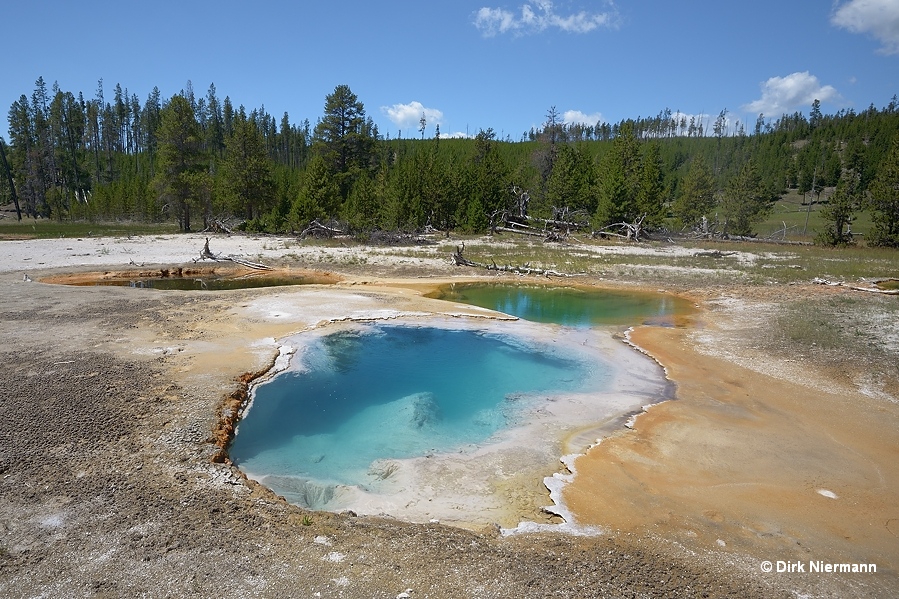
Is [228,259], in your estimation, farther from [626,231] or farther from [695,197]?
[695,197]

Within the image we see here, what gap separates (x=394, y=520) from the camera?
21.3 ft

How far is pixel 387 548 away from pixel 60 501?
4141mm

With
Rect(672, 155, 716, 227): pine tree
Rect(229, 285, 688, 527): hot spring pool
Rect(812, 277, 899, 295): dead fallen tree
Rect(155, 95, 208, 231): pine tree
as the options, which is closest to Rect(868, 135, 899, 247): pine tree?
Rect(672, 155, 716, 227): pine tree

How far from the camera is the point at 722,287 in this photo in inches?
973

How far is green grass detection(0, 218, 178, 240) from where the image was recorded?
3997 centimetres

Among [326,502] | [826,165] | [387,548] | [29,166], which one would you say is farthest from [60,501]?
[826,165]

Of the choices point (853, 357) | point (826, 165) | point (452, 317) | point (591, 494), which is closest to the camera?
point (591, 494)

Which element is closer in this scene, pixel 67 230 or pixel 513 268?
pixel 513 268

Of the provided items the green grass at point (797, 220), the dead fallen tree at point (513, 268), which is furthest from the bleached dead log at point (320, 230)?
the green grass at point (797, 220)

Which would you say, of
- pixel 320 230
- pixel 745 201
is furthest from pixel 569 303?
pixel 745 201

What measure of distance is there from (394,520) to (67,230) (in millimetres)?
51839

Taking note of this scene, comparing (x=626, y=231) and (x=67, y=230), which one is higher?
(x=626, y=231)

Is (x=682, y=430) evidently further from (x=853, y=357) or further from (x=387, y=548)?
(x=853, y=357)

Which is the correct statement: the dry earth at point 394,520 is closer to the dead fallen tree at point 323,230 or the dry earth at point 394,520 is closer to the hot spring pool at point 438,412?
the hot spring pool at point 438,412
